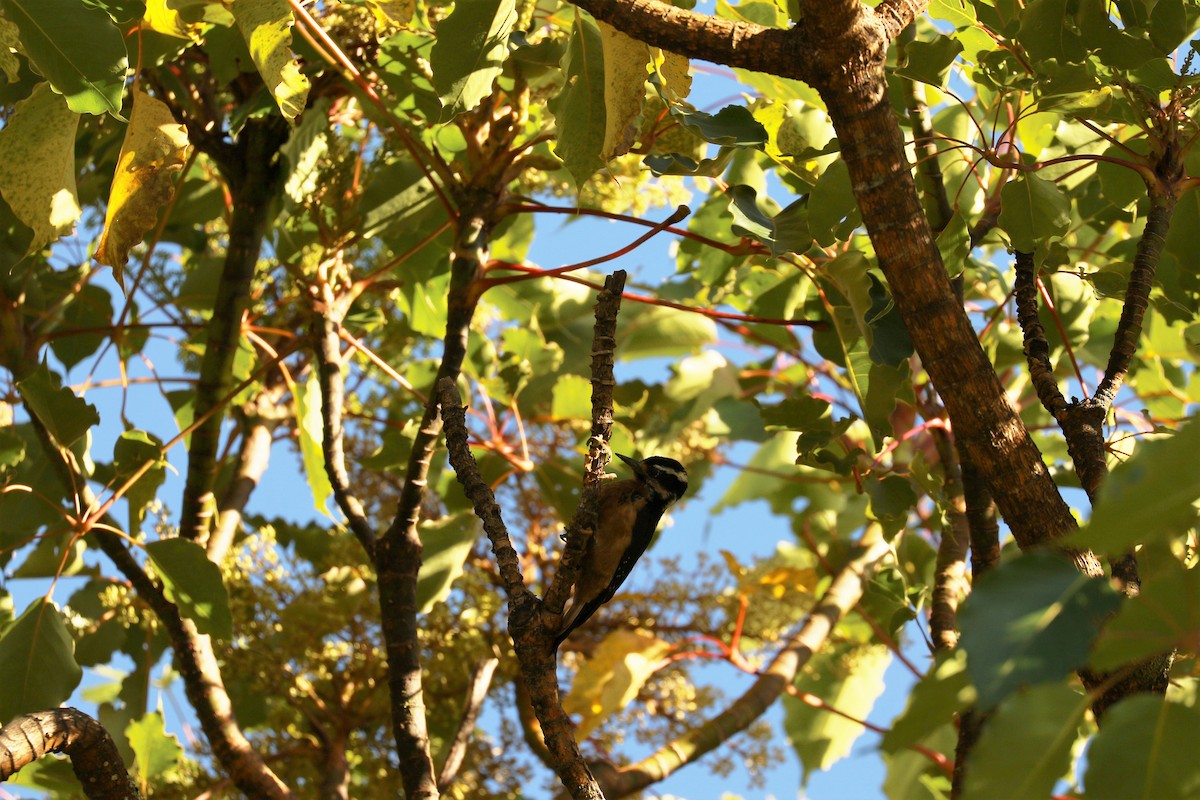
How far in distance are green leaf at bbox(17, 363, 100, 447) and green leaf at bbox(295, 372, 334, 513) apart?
Answer: 0.30m

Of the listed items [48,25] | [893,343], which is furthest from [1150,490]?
[48,25]

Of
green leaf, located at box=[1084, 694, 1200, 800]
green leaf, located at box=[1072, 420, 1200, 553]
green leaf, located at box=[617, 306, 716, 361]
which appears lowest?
green leaf, located at box=[1084, 694, 1200, 800]

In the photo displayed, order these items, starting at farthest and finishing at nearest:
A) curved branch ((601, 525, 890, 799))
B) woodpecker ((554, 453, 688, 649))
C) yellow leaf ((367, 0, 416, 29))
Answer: curved branch ((601, 525, 890, 799)), woodpecker ((554, 453, 688, 649)), yellow leaf ((367, 0, 416, 29))

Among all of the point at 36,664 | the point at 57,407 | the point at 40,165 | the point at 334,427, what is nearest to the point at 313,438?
the point at 334,427

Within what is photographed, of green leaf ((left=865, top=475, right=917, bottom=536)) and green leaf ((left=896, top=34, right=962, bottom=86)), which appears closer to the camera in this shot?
green leaf ((left=896, top=34, right=962, bottom=86))

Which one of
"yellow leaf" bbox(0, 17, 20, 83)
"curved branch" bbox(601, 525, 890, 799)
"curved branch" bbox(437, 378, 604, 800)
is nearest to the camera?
"curved branch" bbox(437, 378, 604, 800)

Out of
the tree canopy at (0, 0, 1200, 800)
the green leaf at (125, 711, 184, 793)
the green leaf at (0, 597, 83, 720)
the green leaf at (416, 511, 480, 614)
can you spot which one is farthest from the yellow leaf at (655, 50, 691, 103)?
the green leaf at (125, 711, 184, 793)

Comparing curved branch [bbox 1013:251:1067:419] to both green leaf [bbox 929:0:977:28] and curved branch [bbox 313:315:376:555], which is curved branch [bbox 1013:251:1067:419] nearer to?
green leaf [bbox 929:0:977:28]

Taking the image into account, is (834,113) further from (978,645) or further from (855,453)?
(978,645)

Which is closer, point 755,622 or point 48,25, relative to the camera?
point 48,25

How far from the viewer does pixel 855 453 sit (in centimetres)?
144

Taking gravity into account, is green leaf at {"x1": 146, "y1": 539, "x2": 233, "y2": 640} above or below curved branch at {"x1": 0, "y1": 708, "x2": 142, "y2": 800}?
above

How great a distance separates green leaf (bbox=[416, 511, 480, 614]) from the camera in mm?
1709

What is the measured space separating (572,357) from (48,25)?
1.16m
